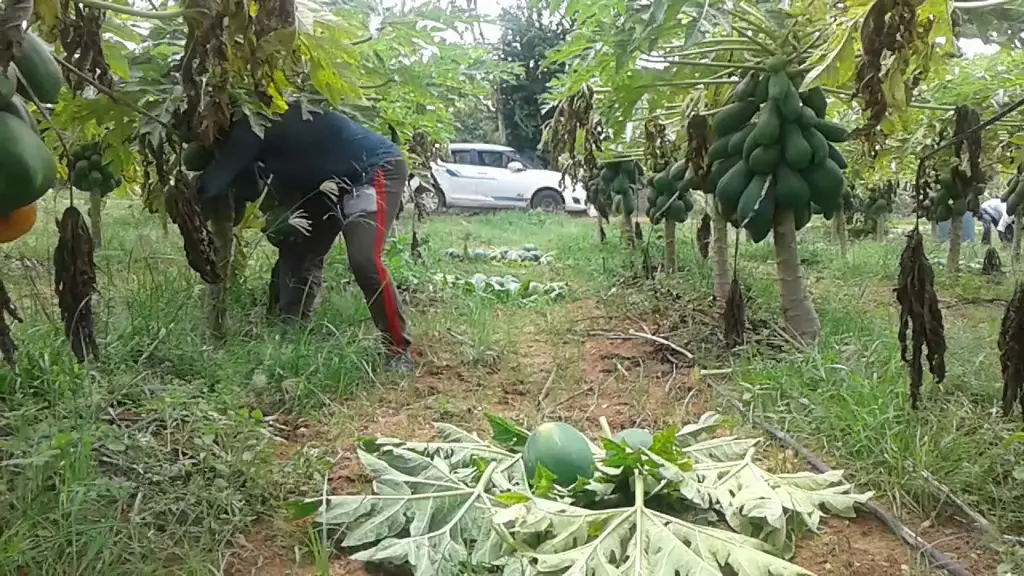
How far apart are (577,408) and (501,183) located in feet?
44.0

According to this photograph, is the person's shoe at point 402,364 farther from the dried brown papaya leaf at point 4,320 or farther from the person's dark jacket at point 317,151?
the dried brown papaya leaf at point 4,320

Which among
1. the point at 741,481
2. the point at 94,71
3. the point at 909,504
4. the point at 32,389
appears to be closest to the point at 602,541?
the point at 741,481

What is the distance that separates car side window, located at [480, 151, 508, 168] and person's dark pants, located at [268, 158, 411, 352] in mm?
12800

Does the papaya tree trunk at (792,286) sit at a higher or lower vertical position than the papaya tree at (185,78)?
lower

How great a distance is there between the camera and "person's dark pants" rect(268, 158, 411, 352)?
3.35m

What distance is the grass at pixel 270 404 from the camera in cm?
189

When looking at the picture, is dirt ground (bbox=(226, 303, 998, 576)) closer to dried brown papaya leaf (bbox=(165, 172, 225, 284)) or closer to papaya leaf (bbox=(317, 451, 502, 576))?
papaya leaf (bbox=(317, 451, 502, 576))

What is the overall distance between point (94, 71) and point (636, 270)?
4679 mm

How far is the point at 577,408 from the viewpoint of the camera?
311 cm

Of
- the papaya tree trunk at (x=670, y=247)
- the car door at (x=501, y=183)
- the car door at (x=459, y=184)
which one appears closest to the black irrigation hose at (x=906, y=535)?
the papaya tree trunk at (x=670, y=247)

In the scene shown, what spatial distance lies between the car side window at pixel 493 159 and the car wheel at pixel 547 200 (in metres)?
0.88

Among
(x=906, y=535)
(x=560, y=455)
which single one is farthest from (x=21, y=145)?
(x=906, y=535)

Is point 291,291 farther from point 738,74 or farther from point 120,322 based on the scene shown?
point 738,74

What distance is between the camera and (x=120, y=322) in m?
3.01
